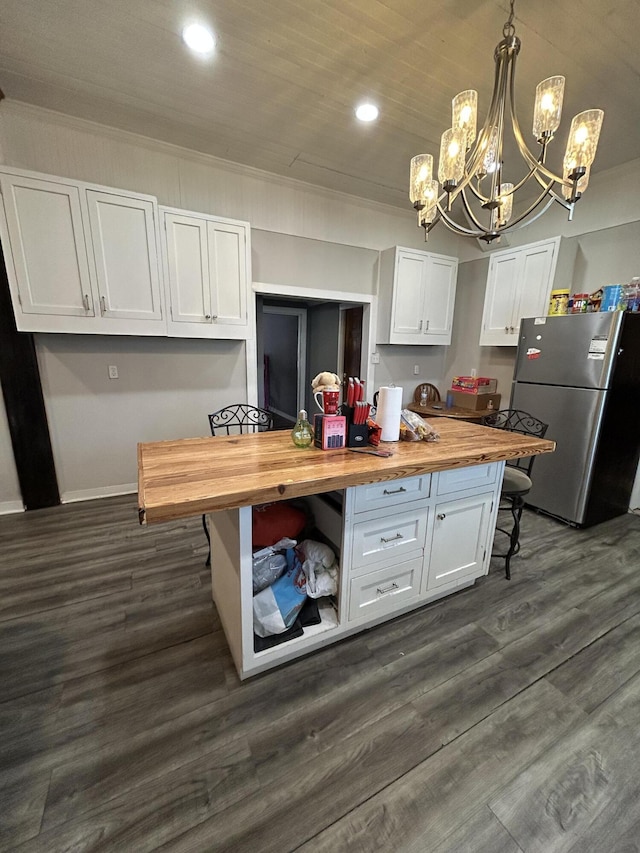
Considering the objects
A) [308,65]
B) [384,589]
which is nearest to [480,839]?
[384,589]

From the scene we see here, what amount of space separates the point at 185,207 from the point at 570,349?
134 inches

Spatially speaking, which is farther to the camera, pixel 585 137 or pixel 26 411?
pixel 26 411

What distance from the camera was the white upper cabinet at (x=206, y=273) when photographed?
268 cm

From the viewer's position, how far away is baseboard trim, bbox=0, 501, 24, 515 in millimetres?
2736

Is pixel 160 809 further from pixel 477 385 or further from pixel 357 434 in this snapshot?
pixel 477 385

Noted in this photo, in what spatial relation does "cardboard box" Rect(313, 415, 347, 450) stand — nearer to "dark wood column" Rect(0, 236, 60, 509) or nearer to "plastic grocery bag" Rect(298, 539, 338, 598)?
"plastic grocery bag" Rect(298, 539, 338, 598)

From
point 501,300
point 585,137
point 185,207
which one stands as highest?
point 185,207

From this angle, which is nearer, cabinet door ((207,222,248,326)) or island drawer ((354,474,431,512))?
island drawer ((354,474,431,512))

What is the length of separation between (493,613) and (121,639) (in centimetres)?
190

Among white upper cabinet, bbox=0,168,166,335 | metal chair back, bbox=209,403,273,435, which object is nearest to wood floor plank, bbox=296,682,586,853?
metal chair back, bbox=209,403,273,435

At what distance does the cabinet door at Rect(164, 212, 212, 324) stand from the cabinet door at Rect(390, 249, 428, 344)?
6.61 feet

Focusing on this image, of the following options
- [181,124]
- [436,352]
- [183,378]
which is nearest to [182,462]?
[183,378]

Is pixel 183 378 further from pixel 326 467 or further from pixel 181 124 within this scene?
pixel 326 467

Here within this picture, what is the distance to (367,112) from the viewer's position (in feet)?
7.70
